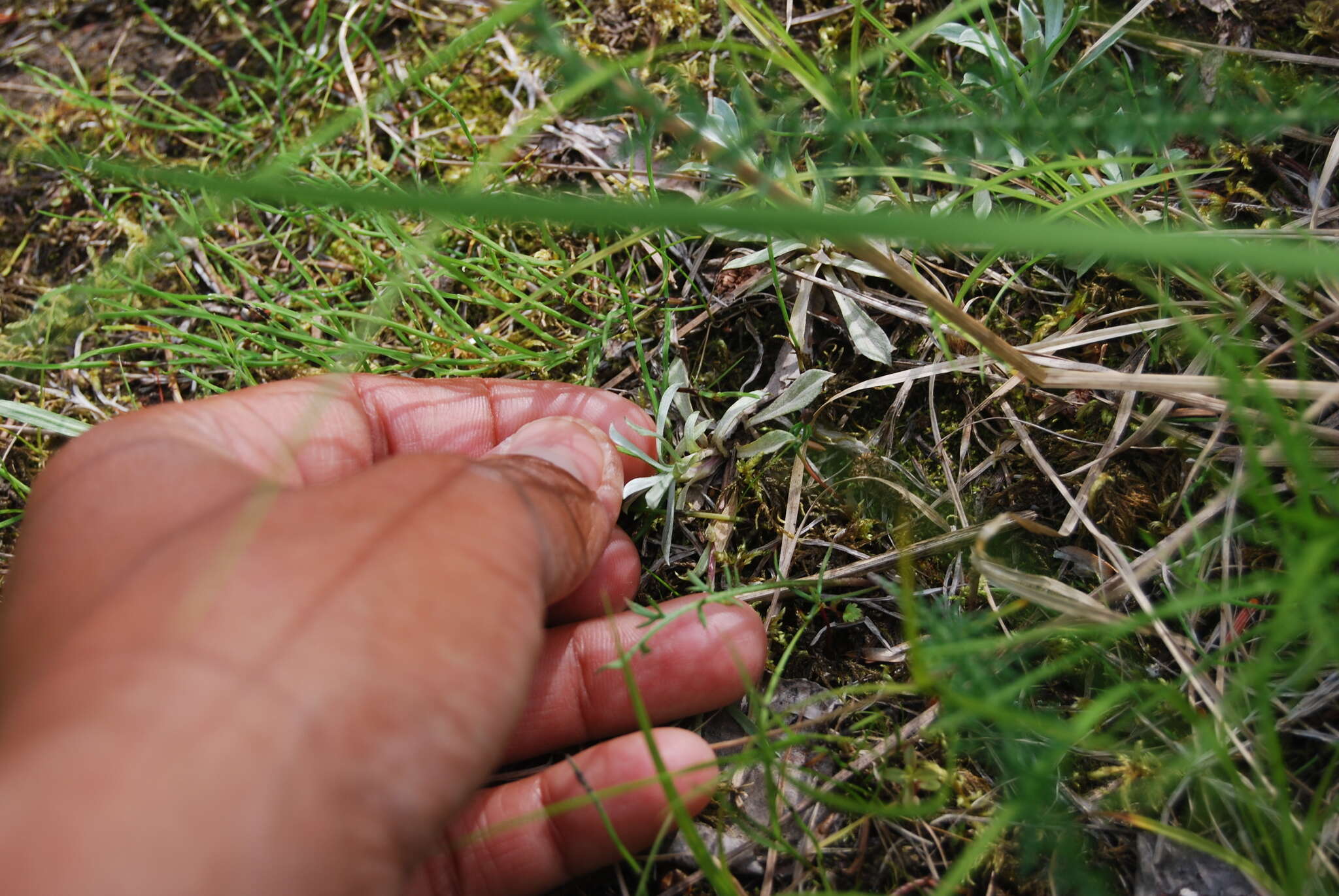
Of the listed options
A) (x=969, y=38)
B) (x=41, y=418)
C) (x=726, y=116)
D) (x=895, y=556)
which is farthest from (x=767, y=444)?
(x=41, y=418)

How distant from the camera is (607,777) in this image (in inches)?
68.2

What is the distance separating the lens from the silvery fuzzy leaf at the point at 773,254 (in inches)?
80.1

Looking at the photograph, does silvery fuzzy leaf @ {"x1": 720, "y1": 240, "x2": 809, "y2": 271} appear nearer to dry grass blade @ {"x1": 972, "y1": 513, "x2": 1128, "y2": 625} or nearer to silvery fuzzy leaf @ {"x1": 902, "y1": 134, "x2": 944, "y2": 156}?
silvery fuzzy leaf @ {"x1": 902, "y1": 134, "x2": 944, "y2": 156}

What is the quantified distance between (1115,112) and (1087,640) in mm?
989

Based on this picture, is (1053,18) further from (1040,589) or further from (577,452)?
(577,452)

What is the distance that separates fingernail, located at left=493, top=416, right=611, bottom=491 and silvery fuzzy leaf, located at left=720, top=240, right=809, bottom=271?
0.54 meters

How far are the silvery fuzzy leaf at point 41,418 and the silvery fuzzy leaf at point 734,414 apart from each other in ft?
5.47

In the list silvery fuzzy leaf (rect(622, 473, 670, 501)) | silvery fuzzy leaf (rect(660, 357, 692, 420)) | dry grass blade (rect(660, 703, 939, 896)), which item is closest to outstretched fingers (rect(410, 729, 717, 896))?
dry grass blade (rect(660, 703, 939, 896))

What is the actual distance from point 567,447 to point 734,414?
0.43 meters

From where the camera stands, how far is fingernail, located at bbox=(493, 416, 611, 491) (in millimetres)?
A: 1853

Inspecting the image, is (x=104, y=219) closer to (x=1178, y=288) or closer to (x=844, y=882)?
(x=844, y=882)

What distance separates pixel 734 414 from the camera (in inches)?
81.0

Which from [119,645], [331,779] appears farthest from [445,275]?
[331,779]

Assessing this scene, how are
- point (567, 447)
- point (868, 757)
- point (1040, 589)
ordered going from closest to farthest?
point (1040, 589), point (868, 757), point (567, 447)
